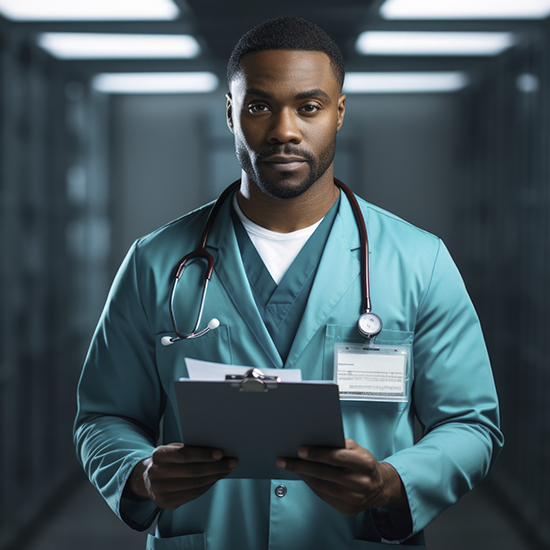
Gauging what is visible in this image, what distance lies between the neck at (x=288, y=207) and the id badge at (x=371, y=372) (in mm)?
273

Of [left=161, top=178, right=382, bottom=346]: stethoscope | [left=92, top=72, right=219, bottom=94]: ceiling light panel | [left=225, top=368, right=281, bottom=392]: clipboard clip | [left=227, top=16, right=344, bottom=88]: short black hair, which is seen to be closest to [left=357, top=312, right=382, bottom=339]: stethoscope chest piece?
[left=161, top=178, right=382, bottom=346]: stethoscope

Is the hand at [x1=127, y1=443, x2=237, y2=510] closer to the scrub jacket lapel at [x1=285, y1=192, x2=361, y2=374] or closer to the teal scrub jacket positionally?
the teal scrub jacket

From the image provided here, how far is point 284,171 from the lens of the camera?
1059mm

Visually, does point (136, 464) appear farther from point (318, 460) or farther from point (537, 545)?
point (537, 545)

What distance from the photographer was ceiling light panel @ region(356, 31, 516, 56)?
239 cm

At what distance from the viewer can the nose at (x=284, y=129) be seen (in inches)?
40.2

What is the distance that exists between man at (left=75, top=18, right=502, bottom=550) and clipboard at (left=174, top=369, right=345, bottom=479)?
217 millimetres

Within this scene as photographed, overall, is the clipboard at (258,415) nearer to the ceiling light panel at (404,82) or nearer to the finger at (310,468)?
the finger at (310,468)

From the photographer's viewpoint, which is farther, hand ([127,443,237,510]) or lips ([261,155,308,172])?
lips ([261,155,308,172])

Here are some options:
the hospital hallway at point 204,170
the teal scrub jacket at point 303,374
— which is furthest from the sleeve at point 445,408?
the hospital hallway at point 204,170

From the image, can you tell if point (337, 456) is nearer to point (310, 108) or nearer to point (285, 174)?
point (285, 174)

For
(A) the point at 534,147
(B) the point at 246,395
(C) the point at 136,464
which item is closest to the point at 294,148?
(B) the point at 246,395

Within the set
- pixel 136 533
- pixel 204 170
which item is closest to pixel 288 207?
pixel 204 170

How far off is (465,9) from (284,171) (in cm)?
172
